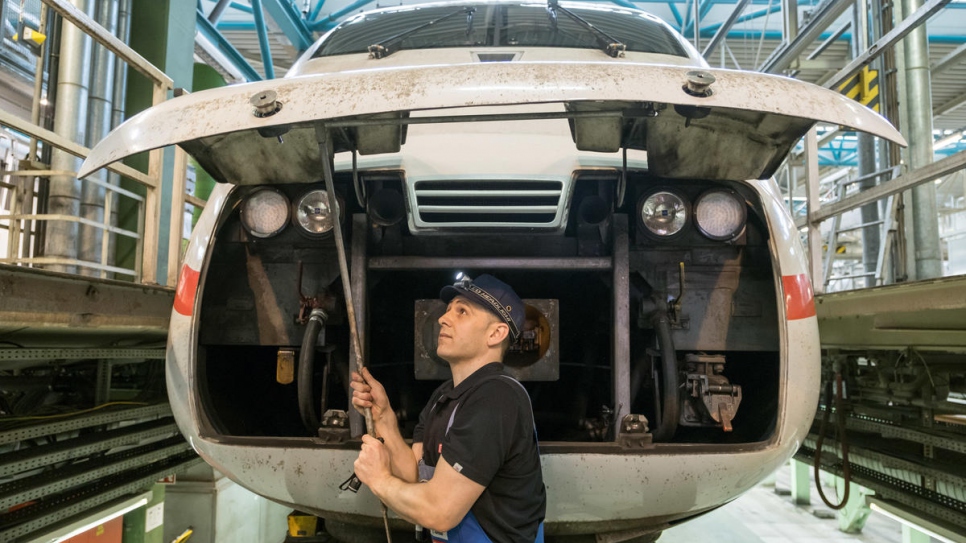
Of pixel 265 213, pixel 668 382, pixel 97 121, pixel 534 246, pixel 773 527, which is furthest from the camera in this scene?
pixel 773 527

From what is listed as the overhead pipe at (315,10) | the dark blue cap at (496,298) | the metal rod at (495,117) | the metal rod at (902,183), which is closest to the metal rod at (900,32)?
the metal rod at (902,183)

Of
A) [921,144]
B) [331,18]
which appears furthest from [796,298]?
[331,18]

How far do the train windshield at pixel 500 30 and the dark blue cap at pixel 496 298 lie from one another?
1.40 m

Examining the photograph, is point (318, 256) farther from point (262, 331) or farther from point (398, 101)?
point (398, 101)

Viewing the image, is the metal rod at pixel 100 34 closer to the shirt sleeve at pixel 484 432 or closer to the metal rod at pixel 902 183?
the shirt sleeve at pixel 484 432

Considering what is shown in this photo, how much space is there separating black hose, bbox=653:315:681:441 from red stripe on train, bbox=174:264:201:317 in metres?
1.50

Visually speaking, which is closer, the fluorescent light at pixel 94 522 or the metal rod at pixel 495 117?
the metal rod at pixel 495 117

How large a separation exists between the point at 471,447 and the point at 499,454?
8cm

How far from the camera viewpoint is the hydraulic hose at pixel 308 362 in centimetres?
195

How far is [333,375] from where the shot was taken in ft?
7.54

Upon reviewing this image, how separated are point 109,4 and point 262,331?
3.95m

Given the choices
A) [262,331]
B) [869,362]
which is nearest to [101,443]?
[262,331]

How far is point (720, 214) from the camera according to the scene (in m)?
2.00

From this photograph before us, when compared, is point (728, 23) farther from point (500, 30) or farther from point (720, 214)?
point (720, 214)
